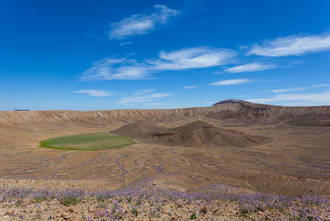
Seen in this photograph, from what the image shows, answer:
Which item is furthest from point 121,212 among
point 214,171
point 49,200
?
point 214,171

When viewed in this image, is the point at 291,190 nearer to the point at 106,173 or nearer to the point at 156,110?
the point at 106,173

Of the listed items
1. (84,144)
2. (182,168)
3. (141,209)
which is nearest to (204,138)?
(182,168)

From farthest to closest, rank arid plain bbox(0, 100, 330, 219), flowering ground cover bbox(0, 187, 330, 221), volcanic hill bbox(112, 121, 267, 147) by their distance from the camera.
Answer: volcanic hill bbox(112, 121, 267, 147)
arid plain bbox(0, 100, 330, 219)
flowering ground cover bbox(0, 187, 330, 221)

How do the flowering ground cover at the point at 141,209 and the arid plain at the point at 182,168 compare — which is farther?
the arid plain at the point at 182,168

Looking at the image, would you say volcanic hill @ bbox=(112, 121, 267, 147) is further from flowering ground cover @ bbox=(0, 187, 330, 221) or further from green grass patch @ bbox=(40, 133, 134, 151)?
flowering ground cover @ bbox=(0, 187, 330, 221)

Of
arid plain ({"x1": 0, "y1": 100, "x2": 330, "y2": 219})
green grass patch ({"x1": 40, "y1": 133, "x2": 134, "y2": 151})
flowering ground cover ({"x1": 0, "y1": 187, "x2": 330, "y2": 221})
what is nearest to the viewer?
flowering ground cover ({"x1": 0, "y1": 187, "x2": 330, "y2": 221})

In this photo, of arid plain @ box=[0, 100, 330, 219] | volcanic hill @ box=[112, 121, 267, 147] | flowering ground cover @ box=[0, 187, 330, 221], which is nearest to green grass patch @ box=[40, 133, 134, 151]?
arid plain @ box=[0, 100, 330, 219]

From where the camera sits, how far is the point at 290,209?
6961 millimetres

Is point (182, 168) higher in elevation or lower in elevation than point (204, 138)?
lower

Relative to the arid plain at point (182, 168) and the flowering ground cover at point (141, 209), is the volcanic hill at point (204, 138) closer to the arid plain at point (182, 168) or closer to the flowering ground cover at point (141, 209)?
the arid plain at point (182, 168)

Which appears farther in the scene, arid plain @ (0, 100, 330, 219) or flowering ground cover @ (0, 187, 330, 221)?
arid plain @ (0, 100, 330, 219)

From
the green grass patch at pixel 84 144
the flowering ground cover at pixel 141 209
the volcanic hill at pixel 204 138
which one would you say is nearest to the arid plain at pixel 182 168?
the volcanic hill at pixel 204 138

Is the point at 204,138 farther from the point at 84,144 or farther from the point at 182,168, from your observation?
the point at 84,144

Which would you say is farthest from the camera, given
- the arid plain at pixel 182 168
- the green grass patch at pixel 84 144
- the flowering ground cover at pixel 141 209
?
the green grass patch at pixel 84 144
